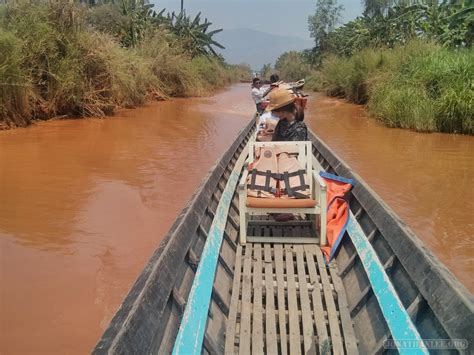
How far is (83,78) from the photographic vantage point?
16.1 meters

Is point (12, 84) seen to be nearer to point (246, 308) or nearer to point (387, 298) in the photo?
point (246, 308)

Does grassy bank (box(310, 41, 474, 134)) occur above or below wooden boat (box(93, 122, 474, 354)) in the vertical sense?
above

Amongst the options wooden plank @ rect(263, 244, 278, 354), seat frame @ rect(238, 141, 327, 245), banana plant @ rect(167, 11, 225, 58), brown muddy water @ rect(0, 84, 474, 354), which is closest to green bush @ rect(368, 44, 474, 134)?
brown muddy water @ rect(0, 84, 474, 354)

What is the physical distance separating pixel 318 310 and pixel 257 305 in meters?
0.45

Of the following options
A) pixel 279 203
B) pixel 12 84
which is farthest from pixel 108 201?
pixel 12 84

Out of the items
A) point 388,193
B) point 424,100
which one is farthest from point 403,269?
point 424,100

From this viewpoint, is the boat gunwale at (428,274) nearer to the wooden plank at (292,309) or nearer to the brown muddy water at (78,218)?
the wooden plank at (292,309)

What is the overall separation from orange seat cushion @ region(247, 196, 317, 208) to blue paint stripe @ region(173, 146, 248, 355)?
1.30 feet

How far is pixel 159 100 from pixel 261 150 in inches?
857

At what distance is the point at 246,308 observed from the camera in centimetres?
341

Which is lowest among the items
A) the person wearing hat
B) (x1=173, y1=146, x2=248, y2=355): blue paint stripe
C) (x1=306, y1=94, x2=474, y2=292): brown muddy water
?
(x1=306, y1=94, x2=474, y2=292): brown muddy water

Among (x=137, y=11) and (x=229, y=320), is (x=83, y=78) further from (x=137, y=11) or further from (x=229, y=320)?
(x=137, y=11)

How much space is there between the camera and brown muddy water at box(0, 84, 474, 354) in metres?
4.17

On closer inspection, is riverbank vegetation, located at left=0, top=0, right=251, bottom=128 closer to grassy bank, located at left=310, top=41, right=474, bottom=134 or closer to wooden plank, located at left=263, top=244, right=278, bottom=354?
grassy bank, located at left=310, top=41, right=474, bottom=134
